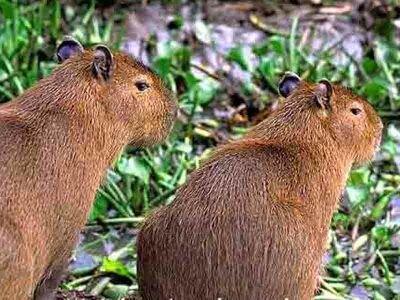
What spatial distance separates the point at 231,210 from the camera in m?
4.58

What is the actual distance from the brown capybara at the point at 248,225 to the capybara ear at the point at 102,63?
0.51m

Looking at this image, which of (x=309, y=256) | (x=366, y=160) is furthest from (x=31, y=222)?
(x=366, y=160)

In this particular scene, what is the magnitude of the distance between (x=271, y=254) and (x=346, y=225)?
6.08ft

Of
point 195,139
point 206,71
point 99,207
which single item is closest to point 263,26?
point 206,71

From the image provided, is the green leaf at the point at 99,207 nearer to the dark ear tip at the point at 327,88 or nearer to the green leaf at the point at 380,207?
the green leaf at the point at 380,207

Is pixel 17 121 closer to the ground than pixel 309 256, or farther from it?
farther from it

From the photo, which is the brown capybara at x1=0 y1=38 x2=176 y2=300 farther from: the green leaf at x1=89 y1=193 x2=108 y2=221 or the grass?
the green leaf at x1=89 y1=193 x2=108 y2=221

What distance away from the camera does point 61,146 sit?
186 inches

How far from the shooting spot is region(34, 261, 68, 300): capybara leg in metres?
4.80

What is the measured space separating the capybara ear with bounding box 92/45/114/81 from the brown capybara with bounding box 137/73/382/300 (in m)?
0.51

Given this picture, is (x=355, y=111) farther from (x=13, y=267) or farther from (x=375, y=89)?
(x=375, y=89)

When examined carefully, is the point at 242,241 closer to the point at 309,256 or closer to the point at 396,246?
the point at 309,256

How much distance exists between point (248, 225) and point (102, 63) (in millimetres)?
862

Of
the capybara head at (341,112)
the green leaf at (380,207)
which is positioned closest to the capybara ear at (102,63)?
the capybara head at (341,112)
